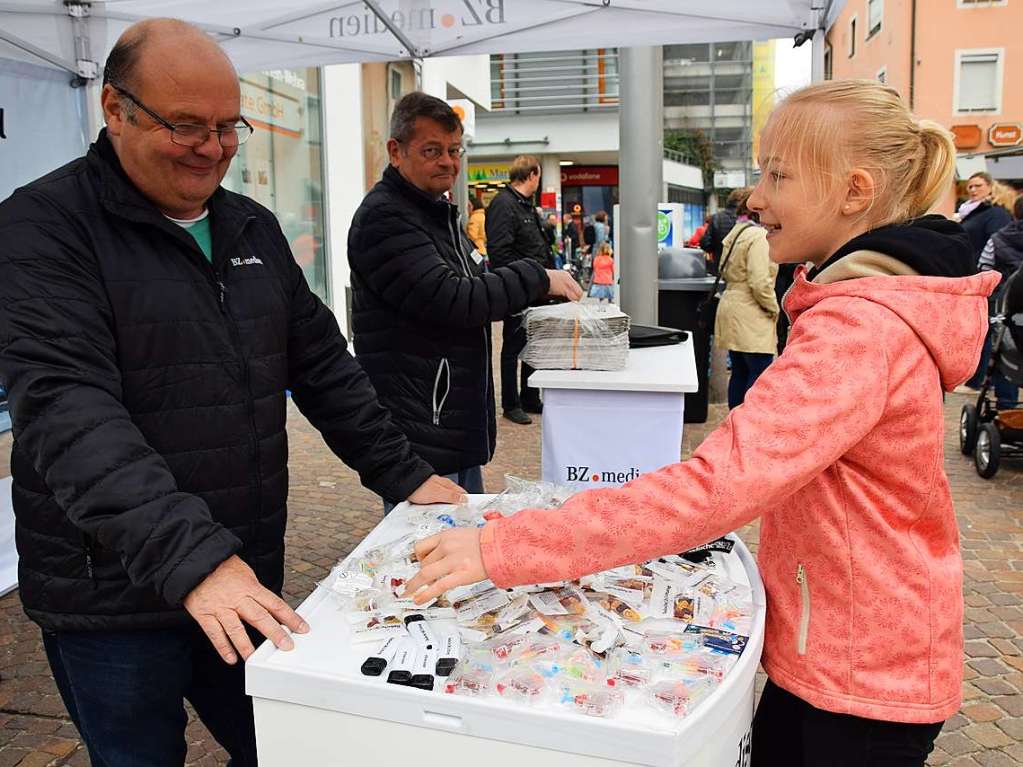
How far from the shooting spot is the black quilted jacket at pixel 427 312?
287cm

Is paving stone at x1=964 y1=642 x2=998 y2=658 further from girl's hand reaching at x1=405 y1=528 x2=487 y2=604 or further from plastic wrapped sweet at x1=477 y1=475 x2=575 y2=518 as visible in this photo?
girl's hand reaching at x1=405 y1=528 x2=487 y2=604

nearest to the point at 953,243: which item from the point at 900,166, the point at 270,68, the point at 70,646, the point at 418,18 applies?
the point at 900,166

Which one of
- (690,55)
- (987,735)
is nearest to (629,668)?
(987,735)

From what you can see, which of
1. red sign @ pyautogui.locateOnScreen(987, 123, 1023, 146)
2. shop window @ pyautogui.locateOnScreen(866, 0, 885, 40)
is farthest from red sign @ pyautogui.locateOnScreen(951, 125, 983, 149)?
shop window @ pyautogui.locateOnScreen(866, 0, 885, 40)

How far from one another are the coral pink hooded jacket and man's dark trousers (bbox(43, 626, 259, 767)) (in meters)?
0.82

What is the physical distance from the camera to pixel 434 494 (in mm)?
2014

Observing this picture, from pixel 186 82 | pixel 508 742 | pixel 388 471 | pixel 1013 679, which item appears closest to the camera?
pixel 508 742

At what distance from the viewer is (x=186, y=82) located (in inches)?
62.8

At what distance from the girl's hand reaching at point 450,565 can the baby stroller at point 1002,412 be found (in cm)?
533

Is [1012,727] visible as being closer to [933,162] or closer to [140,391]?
[933,162]

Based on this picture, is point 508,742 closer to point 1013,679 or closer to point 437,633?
point 437,633

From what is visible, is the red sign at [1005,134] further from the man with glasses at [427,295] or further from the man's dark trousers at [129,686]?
the man's dark trousers at [129,686]

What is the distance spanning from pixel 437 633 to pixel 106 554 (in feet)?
2.24

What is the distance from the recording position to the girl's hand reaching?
51.2 inches
